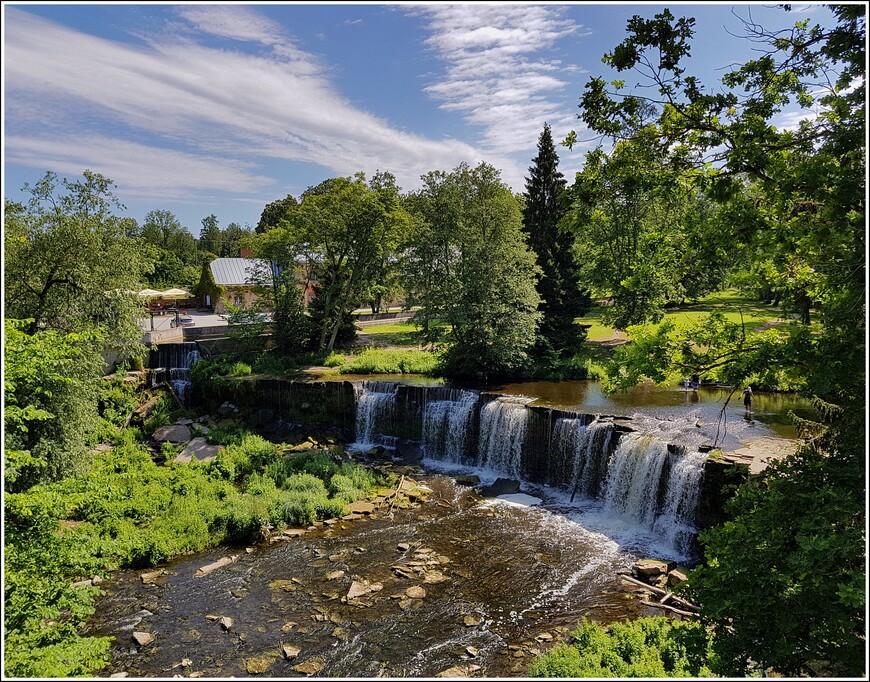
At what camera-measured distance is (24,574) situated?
761cm

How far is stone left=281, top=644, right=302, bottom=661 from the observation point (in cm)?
952

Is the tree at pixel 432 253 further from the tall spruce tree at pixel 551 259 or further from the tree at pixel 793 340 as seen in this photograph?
the tree at pixel 793 340

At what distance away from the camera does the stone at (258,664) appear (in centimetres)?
915

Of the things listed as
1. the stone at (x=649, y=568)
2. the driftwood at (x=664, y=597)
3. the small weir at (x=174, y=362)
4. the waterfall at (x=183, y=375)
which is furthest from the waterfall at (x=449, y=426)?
the small weir at (x=174, y=362)

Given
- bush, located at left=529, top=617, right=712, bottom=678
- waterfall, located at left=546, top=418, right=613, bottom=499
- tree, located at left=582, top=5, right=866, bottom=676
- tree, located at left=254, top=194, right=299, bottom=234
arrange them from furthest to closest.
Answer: tree, located at left=254, top=194, right=299, bottom=234 → waterfall, located at left=546, top=418, right=613, bottom=499 → bush, located at left=529, top=617, right=712, bottom=678 → tree, located at left=582, top=5, right=866, bottom=676

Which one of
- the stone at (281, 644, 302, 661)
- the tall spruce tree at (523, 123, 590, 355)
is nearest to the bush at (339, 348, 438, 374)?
the tall spruce tree at (523, 123, 590, 355)

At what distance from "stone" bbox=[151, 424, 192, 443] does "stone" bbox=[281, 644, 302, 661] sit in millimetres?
13506

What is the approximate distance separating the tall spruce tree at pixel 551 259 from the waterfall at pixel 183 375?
17.8 metres

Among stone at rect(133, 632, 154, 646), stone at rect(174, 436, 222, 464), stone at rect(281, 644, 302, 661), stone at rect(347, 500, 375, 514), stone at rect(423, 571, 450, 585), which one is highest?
stone at rect(174, 436, 222, 464)

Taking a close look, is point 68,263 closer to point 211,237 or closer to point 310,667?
point 310,667

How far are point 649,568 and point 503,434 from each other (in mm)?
7613

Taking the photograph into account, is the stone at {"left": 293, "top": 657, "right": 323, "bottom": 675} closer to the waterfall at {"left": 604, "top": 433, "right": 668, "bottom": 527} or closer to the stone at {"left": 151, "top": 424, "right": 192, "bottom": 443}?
the waterfall at {"left": 604, "top": 433, "right": 668, "bottom": 527}

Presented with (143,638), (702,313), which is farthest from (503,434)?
(702,313)

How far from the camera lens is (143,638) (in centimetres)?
1002
